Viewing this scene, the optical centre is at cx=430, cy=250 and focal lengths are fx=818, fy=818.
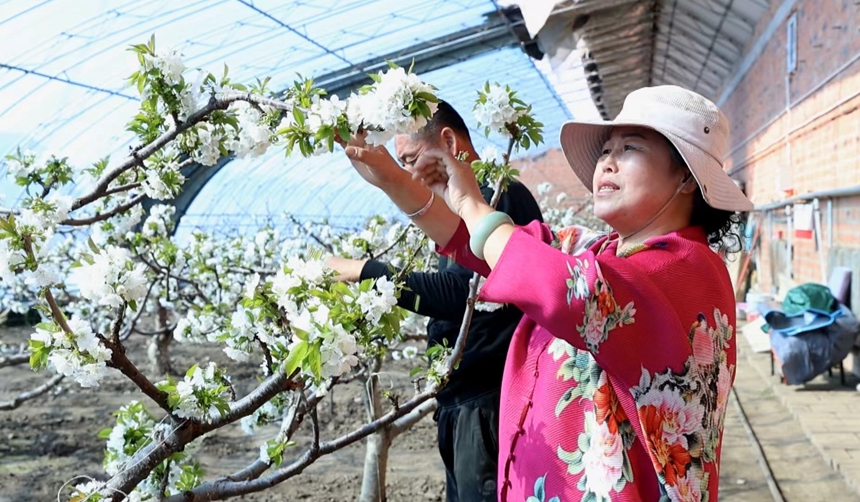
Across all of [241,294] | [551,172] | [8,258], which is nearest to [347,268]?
[241,294]

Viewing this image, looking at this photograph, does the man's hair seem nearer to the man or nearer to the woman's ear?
the man

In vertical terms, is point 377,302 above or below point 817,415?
above

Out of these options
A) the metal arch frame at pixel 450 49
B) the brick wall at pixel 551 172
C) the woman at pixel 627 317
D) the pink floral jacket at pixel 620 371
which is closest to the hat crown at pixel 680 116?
the woman at pixel 627 317

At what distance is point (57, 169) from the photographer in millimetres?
2684

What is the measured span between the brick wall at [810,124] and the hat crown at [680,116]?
14.3 feet

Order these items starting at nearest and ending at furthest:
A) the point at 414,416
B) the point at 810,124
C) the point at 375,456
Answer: the point at 414,416, the point at 375,456, the point at 810,124

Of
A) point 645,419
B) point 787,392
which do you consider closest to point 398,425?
point 645,419

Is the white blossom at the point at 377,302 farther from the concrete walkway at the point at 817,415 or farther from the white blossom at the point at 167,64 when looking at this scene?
the concrete walkway at the point at 817,415

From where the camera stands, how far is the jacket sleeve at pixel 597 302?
1.21 meters

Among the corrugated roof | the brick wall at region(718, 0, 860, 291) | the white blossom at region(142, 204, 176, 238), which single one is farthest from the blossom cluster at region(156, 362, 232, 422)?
the corrugated roof

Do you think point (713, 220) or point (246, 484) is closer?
point (713, 220)

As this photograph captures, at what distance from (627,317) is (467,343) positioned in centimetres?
110

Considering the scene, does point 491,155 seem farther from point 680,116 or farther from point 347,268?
point 680,116

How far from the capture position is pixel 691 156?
146 cm
